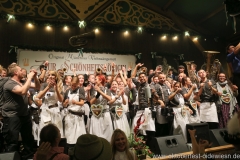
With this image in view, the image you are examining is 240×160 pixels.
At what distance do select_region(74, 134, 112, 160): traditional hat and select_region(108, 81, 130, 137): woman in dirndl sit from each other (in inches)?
101

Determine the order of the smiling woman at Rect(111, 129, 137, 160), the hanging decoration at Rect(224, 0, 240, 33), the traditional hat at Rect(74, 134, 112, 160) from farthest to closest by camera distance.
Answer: the hanging decoration at Rect(224, 0, 240, 33), the smiling woman at Rect(111, 129, 137, 160), the traditional hat at Rect(74, 134, 112, 160)

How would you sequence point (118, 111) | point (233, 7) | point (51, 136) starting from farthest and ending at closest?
1. point (118, 111)
2. point (233, 7)
3. point (51, 136)

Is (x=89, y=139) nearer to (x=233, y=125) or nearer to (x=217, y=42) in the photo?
(x=233, y=125)

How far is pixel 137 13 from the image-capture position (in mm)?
7941

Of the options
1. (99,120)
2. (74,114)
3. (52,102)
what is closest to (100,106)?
(99,120)

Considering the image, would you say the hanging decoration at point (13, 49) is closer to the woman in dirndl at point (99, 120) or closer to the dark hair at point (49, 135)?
the woman in dirndl at point (99, 120)

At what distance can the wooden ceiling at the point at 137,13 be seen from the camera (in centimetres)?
679

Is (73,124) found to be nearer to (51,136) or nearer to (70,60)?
(51,136)

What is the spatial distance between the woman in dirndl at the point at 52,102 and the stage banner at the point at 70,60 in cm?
304

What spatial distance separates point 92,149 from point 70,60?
5867mm

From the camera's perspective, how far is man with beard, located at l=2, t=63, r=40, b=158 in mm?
3045

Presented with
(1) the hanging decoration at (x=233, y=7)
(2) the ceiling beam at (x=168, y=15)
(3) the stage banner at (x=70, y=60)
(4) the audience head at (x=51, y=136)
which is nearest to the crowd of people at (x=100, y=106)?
(1) the hanging decoration at (x=233, y=7)

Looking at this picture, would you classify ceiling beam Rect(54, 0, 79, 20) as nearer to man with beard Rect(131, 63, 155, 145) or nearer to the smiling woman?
man with beard Rect(131, 63, 155, 145)

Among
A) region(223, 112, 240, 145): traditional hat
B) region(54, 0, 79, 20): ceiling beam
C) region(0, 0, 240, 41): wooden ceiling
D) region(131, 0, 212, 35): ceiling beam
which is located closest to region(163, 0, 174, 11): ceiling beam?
region(0, 0, 240, 41): wooden ceiling
